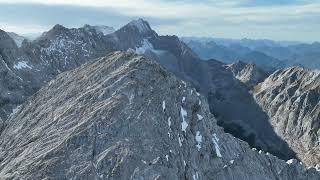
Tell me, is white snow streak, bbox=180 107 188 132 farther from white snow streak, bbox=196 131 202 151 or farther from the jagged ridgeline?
white snow streak, bbox=196 131 202 151

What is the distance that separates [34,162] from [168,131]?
19707 millimetres

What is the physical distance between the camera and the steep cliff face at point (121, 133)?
80750 mm

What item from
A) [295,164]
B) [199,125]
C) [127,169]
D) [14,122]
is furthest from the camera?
[295,164]

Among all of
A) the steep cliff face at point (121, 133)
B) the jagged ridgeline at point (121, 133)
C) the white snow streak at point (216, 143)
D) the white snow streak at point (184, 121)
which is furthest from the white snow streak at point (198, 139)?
the white snow streak at point (216, 143)

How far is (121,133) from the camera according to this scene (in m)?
83.9

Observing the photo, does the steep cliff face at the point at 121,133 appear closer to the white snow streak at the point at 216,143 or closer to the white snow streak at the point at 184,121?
the white snow streak at the point at 184,121

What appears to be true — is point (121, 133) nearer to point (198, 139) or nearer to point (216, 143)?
point (198, 139)

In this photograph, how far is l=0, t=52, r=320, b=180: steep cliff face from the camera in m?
80.8

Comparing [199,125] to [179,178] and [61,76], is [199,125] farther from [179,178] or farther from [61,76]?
[61,76]

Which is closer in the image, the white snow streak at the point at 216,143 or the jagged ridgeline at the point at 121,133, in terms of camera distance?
the jagged ridgeline at the point at 121,133

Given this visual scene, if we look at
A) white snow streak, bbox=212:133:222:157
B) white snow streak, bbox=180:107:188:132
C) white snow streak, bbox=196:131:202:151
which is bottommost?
white snow streak, bbox=212:133:222:157

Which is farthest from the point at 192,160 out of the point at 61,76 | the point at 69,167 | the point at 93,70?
the point at 61,76

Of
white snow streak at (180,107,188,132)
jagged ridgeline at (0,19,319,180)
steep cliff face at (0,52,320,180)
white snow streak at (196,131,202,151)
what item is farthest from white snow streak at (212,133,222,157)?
white snow streak at (180,107,188,132)

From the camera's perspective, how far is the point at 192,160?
289ft
